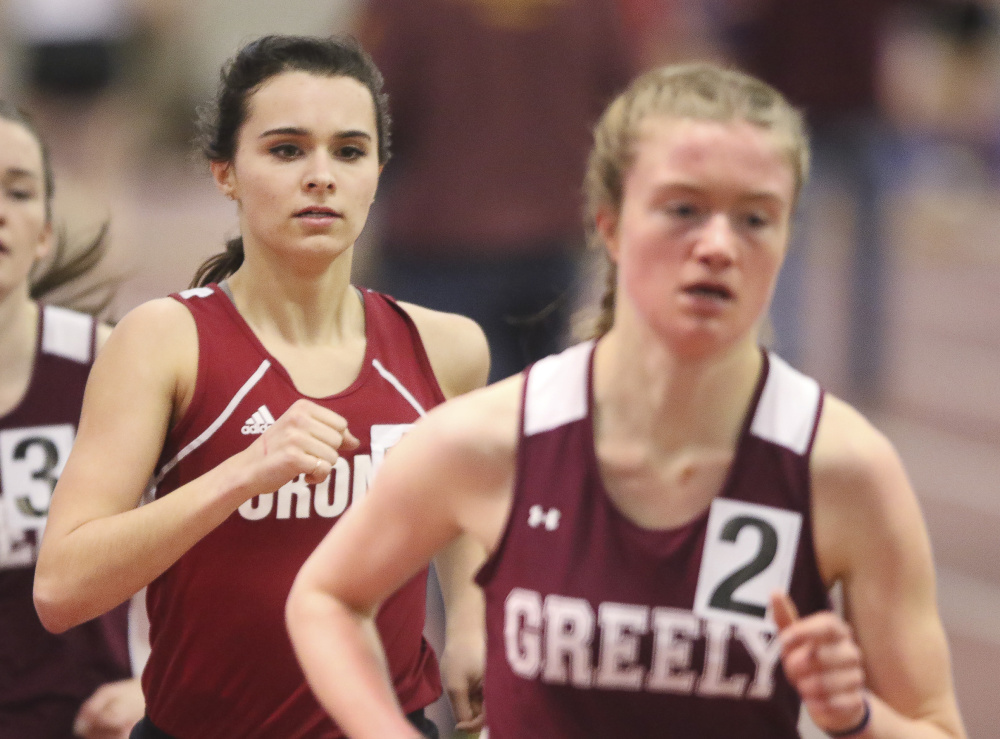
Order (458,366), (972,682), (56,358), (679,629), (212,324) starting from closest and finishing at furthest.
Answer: (679,629) → (212,324) → (458,366) → (56,358) → (972,682)

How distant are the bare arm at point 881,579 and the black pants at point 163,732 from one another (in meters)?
1.00

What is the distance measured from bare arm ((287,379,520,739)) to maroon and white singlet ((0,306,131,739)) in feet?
3.47

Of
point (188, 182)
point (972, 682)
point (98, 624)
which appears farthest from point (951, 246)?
point (98, 624)

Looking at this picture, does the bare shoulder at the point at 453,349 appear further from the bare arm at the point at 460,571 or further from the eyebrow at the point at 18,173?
the eyebrow at the point at 18,173

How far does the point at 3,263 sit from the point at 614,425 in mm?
1530

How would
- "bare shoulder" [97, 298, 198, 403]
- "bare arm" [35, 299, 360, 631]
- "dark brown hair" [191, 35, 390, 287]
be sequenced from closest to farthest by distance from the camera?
"bare arm" [35, 299, 360, 631] < "bare shoulder" [97, 298, 198, 403] < "dark brown hair" [191, 35, 390, 287]

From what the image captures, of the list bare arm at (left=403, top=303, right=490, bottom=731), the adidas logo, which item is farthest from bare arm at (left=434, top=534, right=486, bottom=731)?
the adidas logo

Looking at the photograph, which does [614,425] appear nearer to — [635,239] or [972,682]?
[635,239]

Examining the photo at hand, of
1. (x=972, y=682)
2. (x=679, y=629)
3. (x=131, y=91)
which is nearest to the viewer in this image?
(x=679, y=629)

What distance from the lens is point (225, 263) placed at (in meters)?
3.12

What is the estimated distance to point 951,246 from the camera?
51.2ft

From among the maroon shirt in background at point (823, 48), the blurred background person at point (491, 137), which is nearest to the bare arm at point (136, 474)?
the blurred background person at point (491, 137)

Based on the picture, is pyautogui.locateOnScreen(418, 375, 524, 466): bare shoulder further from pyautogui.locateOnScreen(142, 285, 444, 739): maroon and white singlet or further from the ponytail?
the ponytail

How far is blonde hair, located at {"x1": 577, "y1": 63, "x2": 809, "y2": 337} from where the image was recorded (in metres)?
2.17
